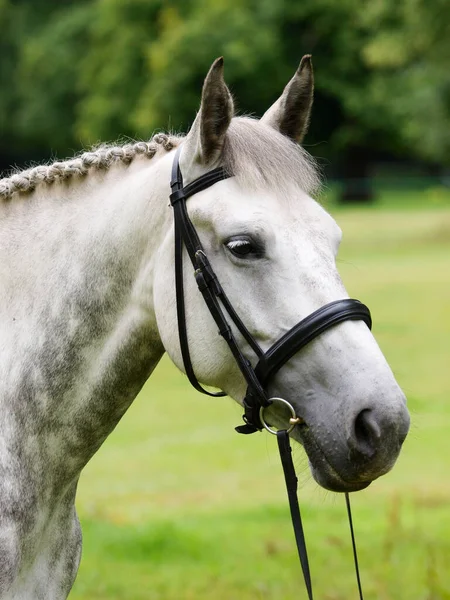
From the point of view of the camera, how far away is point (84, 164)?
3500mm

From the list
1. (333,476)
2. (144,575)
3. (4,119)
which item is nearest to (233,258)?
(333,476)

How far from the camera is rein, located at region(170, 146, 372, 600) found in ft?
9.50

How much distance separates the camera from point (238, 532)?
7.41m

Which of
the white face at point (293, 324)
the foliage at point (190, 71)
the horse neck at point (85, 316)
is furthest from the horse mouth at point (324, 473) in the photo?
the foliage at point (190, 71)

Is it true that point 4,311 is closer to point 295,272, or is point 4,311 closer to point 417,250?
point 295,272

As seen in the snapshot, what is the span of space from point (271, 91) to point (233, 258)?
49.2m

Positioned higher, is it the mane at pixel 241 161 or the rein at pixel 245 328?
the mane at pixel 241 161

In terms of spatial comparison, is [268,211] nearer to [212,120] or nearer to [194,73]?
[212,120]

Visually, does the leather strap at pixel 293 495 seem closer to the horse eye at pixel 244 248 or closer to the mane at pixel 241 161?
the horse eye at pixel 244 248

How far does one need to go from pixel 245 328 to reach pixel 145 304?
449 millimetres

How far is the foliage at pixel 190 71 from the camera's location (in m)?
50.0

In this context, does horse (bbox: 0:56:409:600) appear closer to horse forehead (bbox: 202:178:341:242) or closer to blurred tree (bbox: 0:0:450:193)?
horse forehead (bbox: 202:178:341:242)

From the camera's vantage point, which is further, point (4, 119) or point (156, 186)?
point (4, 119)

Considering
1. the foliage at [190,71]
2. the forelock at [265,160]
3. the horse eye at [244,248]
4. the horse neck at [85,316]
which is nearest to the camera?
the horse eye at [244,248]
